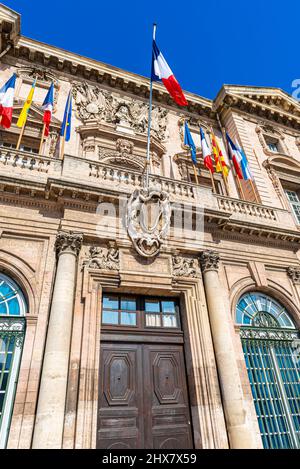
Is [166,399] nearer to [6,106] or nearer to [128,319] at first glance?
[128,319]

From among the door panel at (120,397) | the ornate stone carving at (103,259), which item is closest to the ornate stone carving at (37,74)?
the ornate stone carving at (103,259)

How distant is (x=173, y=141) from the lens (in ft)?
38.7

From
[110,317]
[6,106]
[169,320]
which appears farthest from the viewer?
[6,106]

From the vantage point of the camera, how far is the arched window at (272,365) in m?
6.25

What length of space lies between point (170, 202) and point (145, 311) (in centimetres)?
282

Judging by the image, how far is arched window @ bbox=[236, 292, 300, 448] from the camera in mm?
6254

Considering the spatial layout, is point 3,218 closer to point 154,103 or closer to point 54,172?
point 54,172

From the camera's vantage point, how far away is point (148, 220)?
23.1ft

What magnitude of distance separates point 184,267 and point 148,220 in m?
1.47

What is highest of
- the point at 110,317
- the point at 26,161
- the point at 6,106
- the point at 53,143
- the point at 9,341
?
the point at 53,143

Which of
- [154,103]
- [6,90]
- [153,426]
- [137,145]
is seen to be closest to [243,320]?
[153,426]

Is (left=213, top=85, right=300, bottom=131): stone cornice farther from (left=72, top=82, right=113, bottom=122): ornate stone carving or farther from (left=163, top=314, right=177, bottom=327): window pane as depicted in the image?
(left=163, top=314, right=177, bottom=327): window pane

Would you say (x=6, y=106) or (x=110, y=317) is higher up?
(x=6, y=106)

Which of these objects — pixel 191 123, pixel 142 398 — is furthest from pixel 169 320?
pixel 191 123
